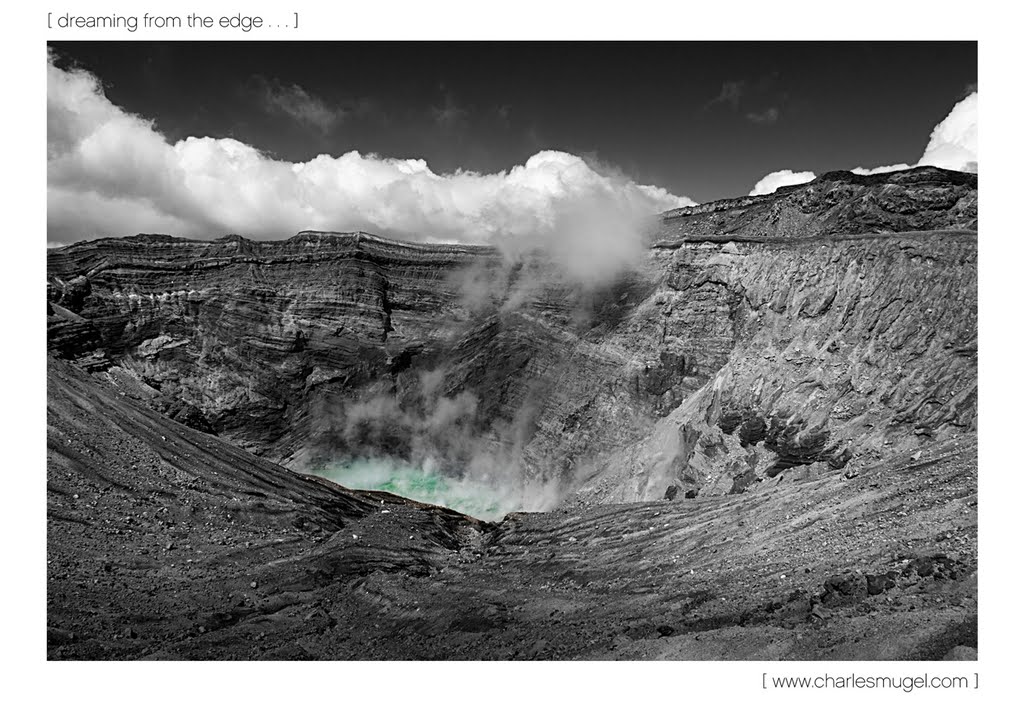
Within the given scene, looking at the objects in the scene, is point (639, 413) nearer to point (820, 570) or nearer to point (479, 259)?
point (479, 259)

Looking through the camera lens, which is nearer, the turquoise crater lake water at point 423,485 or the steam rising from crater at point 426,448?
the turquoise crater lake water at point 423,485

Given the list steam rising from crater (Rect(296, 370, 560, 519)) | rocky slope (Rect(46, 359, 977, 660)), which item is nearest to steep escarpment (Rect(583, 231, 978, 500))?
rocky slope (Rect(46, 359, 977, 660))

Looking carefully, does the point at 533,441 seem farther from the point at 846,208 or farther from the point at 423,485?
the point at 846,208

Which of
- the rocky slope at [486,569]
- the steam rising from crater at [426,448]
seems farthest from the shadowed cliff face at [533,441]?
the steam rising from crater at [426,448]

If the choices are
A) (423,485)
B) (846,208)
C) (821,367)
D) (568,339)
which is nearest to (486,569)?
(821,367)

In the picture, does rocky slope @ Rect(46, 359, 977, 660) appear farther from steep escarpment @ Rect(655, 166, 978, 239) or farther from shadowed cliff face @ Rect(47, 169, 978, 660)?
steep escarpment @ Rect(655, 166, 978, 239)

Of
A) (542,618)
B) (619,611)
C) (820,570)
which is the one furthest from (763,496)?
(542,618)

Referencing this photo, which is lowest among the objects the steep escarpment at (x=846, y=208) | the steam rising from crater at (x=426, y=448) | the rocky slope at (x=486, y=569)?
the rocky slope at (x=486, y=569)

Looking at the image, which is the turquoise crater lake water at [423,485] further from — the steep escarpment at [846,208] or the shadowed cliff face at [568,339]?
the steep escarpment at [846,208]

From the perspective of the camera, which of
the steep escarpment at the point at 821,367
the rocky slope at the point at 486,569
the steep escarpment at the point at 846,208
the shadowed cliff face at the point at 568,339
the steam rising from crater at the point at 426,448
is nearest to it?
the rocky slope at the point at 486,569
